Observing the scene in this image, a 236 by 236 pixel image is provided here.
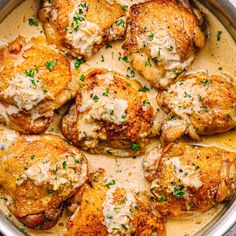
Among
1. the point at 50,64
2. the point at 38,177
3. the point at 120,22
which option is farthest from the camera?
the point at 120,22

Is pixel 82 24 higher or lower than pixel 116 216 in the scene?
higher

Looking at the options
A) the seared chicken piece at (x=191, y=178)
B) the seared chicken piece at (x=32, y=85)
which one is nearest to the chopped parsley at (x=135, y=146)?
the seared chicken piece at (x=191, y=178)

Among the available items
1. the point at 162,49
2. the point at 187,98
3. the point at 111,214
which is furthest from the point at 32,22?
the point at 111,214

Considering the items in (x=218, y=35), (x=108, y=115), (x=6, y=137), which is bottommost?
(x=6, y=137)

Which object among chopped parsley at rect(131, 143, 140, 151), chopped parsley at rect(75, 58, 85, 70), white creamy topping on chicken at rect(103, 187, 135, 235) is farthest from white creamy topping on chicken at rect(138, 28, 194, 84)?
white creamy topping on chicken at rect(103, 187, 135, 235)

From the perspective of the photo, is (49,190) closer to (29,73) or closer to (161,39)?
(29,73)
